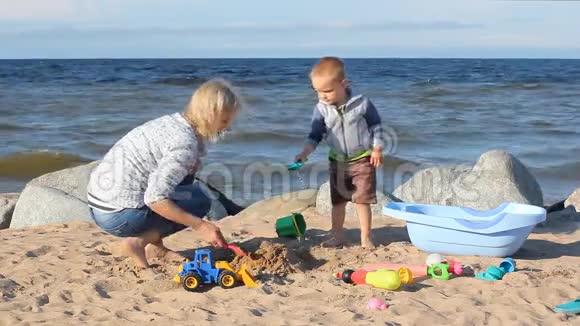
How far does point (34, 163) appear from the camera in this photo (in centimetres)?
988

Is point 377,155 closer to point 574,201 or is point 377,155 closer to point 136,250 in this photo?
point 136,250

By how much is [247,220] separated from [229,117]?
2010 mm

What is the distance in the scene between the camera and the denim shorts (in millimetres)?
4094

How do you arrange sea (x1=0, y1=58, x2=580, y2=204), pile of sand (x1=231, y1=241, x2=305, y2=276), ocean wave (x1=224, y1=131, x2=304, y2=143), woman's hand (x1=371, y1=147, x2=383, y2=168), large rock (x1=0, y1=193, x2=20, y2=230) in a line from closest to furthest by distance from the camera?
pile of sand (x1=231, y1=241, x2=305, y2=276)
woman's hand (x1=371, y1=147, x2=383, y2=168)
large rock (x1=0, y1=193, x2=20, y2=230)
sea (x1=0, y1=58, x2=580, y2=204)
ocean wave (x1=224, y1=131, x2=304, y2=143)

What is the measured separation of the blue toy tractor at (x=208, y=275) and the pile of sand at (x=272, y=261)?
17cm

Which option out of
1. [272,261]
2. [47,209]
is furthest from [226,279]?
[47,209]

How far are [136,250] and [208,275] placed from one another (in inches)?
21.8

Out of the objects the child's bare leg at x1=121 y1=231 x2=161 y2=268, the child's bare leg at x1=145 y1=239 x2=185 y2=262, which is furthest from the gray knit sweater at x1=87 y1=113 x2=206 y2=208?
the child's bare leg at x1=145 y1=239 x2=185 y2=262

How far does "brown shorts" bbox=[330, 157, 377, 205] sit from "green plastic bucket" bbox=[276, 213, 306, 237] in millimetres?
279

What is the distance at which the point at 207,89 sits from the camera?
3.94m

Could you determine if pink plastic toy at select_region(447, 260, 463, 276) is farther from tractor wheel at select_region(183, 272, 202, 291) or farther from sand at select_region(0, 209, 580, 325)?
→ tractor wheel at select_region(183, 272, 202, 291)

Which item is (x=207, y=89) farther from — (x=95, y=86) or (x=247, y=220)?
(x=95, y=86)

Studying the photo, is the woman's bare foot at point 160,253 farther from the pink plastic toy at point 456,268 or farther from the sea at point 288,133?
the pink plastic toy at point 456,268

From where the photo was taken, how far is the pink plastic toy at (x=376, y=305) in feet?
12.0
